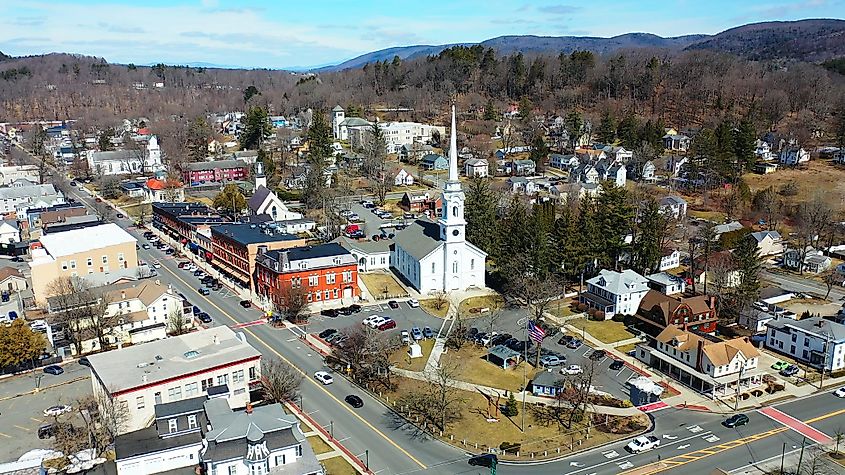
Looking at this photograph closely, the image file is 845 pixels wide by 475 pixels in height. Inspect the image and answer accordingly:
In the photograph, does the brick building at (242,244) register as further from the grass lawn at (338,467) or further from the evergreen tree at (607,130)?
the evergreen tree at (607,130)

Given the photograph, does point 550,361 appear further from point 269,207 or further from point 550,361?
point 269,207

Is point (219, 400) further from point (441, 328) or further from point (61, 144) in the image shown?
point (61, 144)

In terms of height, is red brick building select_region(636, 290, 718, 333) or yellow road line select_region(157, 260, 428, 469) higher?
red brick building select_region(636, 290, 718, 333)

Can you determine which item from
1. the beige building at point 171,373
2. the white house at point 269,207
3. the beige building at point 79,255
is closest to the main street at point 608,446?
the beige building at point 171,373

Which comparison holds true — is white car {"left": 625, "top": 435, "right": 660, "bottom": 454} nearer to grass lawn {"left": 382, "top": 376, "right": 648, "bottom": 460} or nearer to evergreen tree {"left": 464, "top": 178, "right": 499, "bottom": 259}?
grass lawn {"left": 382, "top": 376, "right": 648, "bottom": 460}

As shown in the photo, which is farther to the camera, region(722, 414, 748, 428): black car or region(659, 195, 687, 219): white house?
region(659, 195, 687, 219): white house

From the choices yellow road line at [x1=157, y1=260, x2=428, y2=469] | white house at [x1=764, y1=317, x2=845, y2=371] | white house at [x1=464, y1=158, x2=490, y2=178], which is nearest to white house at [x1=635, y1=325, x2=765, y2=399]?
white house at [x1=764, y1=317, x2=845, y2=371]
